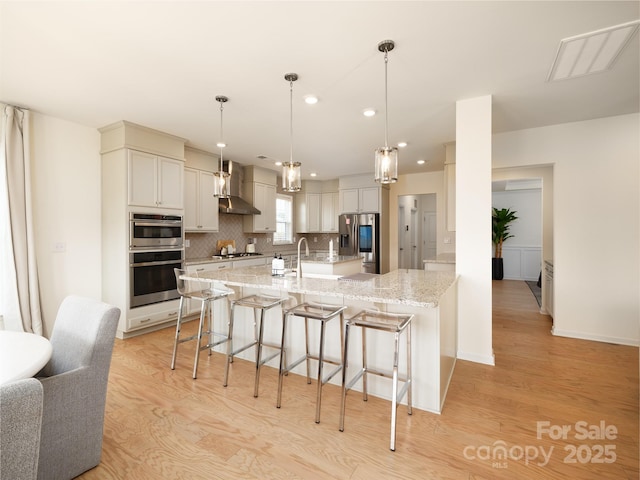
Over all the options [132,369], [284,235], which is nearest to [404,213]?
[284,235]

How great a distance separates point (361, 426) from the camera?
2037mm

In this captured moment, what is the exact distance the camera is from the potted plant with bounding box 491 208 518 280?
25.7 ft

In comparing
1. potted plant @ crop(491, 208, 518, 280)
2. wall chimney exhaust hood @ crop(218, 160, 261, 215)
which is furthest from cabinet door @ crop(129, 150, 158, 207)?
potted plant @ crop(491, 208, 518, 280)

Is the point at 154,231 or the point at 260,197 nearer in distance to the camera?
the point at 154,231

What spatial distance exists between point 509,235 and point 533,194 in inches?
47.6

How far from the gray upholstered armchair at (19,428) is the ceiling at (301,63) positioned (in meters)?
2.01

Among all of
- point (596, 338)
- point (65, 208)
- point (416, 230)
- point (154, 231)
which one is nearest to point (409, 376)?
point (596, 338)

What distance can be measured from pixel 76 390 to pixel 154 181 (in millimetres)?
2950

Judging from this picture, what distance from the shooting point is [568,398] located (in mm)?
2365

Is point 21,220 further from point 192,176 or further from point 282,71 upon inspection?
point 282,71

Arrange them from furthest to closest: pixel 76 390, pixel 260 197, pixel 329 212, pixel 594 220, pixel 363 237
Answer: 1. pixel 329 212
2. pixel 363 237
3. pixel 260 197
4. pixel 594 220
5. pixel 76 390

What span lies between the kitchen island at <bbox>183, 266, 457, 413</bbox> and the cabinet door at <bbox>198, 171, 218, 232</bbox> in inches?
Result: 81.6

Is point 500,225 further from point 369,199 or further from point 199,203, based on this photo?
point 199,203

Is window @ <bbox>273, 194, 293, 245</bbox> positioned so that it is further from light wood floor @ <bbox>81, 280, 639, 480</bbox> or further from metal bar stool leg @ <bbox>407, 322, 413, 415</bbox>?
metal bar stool leg @ <bbox>407, 322, 413, 415</bbox>
